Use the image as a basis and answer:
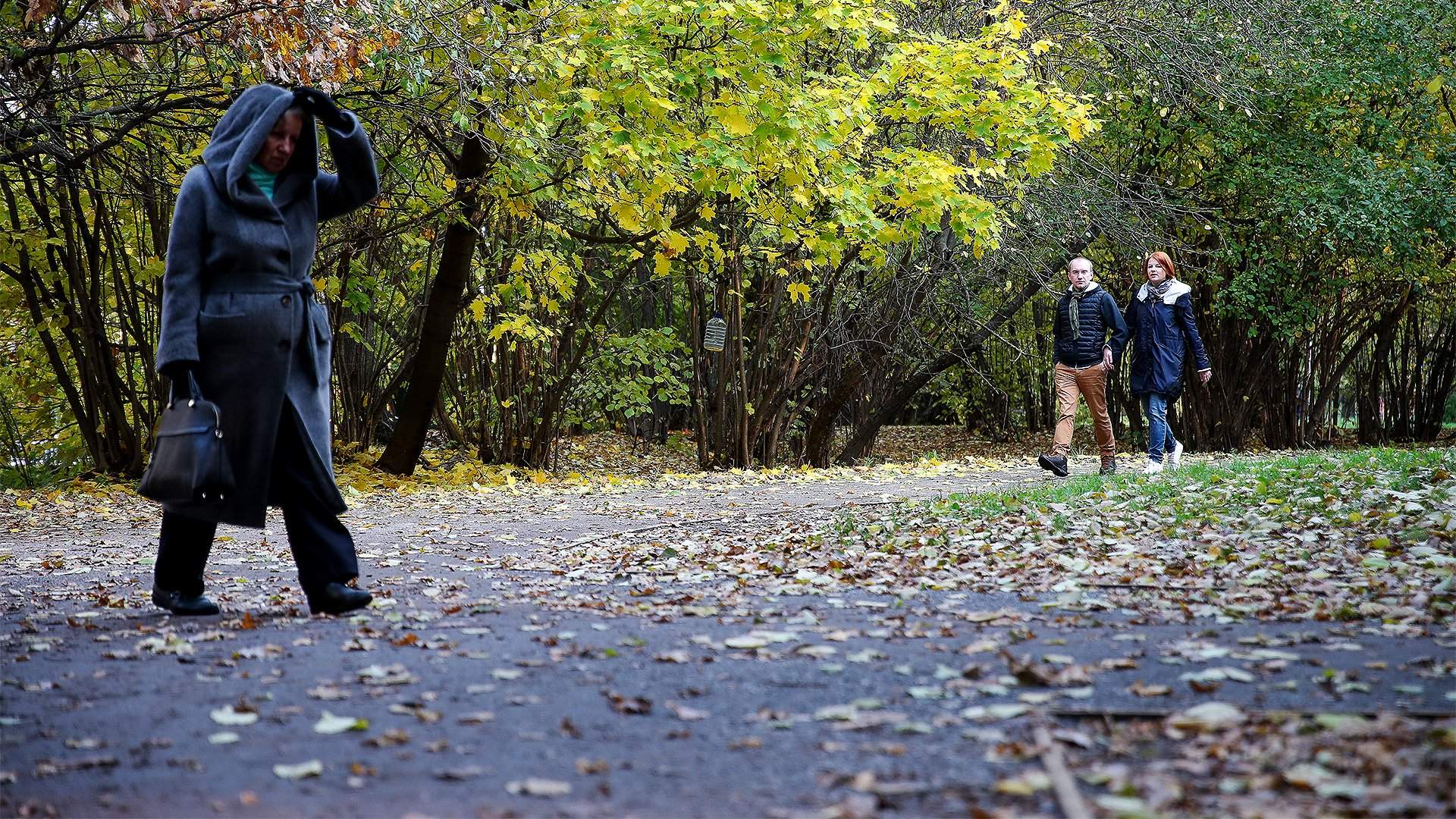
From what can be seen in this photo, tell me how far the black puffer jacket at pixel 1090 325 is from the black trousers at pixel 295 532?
8.58 m

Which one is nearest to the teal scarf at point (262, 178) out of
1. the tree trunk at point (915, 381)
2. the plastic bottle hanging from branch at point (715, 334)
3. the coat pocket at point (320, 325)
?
the coat pocket at point (320, 325)

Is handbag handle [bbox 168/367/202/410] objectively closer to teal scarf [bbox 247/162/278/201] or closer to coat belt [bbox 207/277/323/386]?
coat belt [bbox 207/277/323/386]

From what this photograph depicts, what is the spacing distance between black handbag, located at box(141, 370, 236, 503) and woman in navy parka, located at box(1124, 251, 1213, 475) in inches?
370

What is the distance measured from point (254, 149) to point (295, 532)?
1494mm

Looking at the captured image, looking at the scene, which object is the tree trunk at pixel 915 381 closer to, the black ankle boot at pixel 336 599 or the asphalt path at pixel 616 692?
the asphalt path at pixel 616 692

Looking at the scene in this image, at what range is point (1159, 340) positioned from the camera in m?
12.5

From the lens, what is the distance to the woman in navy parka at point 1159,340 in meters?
12.5

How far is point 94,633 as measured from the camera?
17.2ft

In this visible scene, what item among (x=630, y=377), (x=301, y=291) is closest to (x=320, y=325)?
(x=301, y=291)

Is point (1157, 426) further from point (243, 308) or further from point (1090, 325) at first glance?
point (243, 308)

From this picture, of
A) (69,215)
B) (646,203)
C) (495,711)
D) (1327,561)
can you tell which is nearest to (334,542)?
(495,711)

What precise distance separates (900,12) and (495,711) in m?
14.0

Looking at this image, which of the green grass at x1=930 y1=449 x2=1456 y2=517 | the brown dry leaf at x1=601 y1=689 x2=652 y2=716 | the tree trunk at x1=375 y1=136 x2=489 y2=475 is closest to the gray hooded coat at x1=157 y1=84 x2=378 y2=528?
the brown dry leaf at x1=601 y1=689 x2=652 y2=716

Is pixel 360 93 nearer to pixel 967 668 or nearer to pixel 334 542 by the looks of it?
pixel 334 542
